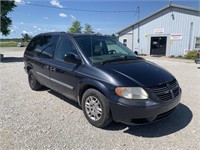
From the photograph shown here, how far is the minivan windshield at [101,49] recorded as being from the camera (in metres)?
4.13

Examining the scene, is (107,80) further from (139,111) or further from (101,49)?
(101,49)

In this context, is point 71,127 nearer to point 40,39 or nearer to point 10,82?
point 40,39

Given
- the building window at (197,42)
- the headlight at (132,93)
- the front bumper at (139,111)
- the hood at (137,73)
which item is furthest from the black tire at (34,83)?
the building window at (197,42)

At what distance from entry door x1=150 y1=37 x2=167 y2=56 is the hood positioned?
1916cm

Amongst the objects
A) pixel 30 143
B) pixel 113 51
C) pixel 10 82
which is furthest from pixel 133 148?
pixel 10 82

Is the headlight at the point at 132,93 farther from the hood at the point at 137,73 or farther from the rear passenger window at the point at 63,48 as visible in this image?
the rear passenger window at the point at 63,48

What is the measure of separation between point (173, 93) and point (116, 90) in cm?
117

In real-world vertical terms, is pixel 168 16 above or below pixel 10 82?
above

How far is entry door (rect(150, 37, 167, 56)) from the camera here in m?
22.0

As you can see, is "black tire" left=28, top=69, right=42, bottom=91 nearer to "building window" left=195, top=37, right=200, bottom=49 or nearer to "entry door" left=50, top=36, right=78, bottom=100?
"entry door" left=50, top=36, right=78, bottom=100

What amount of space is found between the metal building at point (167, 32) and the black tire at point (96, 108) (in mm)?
17828

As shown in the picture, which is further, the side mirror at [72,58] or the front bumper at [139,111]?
the side mirror at [72,58]

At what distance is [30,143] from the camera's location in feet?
10.5

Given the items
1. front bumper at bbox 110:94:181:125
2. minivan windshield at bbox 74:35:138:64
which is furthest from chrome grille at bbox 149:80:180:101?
minivan windshield at bbox 74:35:138:64
